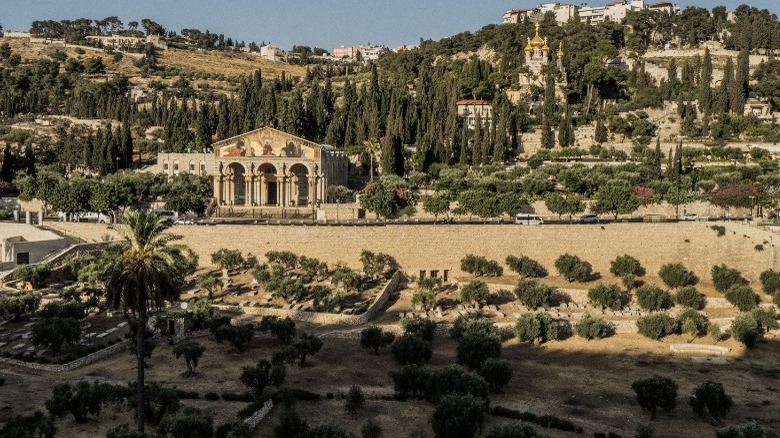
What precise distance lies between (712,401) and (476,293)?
1582 cm

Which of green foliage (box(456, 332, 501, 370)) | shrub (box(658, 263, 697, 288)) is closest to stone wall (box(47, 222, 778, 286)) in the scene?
shrub (box(658, 263, 697, 288))

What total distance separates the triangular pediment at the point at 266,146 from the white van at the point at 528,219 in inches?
702

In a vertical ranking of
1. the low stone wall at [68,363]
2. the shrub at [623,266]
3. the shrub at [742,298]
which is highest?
the shrub at [623,266]

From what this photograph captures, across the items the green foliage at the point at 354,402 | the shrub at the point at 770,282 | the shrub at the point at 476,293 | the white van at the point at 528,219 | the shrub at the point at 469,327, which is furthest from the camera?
the white van at the point at 528,219

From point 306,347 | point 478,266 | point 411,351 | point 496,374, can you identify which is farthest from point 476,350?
point 478,266

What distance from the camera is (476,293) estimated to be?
3966 centimetres

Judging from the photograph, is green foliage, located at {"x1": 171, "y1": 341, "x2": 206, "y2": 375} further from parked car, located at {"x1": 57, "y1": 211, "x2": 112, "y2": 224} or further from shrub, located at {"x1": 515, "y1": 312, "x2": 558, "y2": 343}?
parked car, located at {"x1": 57, "y1": 211, "x2": 112, "y2": 224}

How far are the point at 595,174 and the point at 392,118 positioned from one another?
19744 millimetres

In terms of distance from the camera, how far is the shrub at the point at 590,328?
115ft

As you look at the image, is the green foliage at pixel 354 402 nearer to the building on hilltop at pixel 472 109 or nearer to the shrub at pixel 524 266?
the shrub at pixel 524 266

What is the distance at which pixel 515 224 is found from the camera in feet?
156

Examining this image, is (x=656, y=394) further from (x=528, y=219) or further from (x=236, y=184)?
(x=236, y=184)

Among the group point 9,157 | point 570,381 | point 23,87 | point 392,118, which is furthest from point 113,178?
point 23,87

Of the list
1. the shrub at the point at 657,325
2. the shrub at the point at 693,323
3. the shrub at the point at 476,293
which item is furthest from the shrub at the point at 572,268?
the shrub at the point at 693,323
